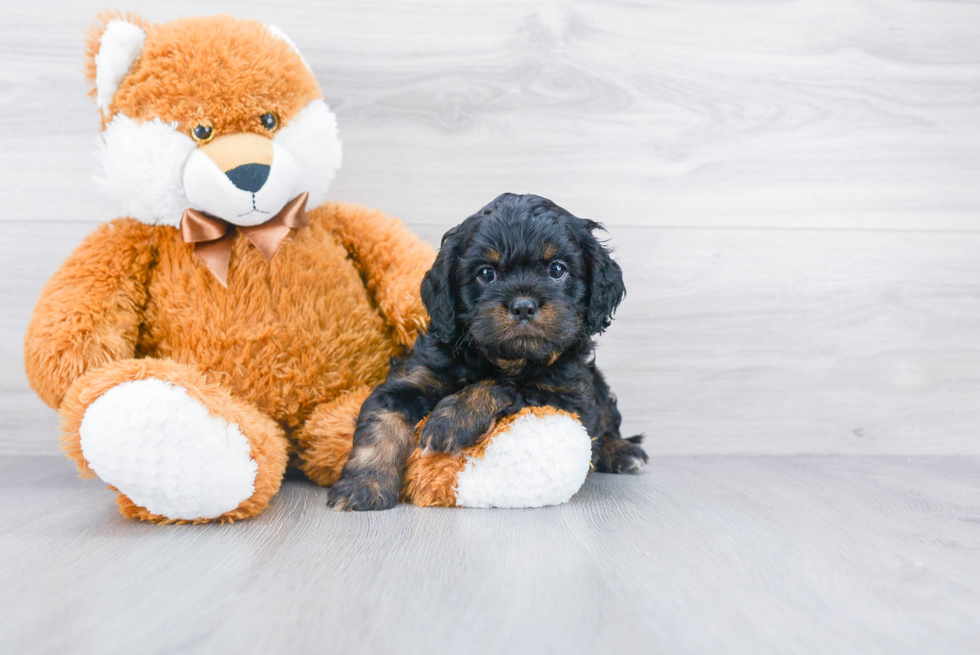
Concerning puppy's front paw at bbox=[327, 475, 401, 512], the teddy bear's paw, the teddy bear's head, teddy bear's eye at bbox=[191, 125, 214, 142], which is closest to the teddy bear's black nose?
the teddy bear's head

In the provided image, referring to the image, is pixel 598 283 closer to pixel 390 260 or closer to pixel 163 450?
pixel 390 260

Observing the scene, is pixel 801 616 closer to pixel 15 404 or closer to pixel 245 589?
pixel 245 589

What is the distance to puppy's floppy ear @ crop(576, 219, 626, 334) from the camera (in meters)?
1.63

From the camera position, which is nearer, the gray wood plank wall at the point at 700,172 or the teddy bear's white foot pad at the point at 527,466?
the teddy bear's white foot pad at the point at 527,466

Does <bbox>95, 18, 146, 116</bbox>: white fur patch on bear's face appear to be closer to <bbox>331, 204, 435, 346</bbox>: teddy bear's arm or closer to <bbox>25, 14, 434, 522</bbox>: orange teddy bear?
<bbox>25, 14, 434, 522</bbox>: orange teddy bear

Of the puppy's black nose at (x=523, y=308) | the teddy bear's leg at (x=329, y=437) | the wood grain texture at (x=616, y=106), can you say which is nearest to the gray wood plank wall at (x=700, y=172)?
the wood grain texture at (x=616, y=106)

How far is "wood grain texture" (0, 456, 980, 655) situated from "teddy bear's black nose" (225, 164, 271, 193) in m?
0.72

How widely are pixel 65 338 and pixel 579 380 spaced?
116 centimetres

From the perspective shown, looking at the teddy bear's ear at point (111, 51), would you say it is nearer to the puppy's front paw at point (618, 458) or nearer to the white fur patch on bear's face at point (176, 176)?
the white fur patch on bear's face at point (176, 176)

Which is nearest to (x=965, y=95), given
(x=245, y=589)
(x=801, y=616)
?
(x=801, y=616)

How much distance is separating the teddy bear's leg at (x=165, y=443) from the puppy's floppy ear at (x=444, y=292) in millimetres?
465

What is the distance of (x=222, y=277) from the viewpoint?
169cm

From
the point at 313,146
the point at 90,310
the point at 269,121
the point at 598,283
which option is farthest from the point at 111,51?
the point at 598,283

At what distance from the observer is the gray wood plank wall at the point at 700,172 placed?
214 centimetres
